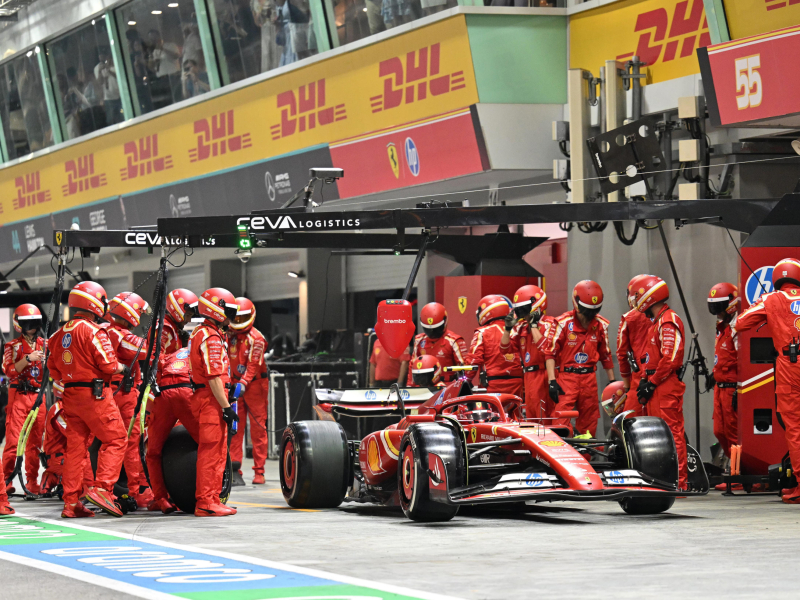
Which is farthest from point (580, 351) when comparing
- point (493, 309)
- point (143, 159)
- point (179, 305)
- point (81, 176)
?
point (81, 176)

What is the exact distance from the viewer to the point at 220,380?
11.5 metres

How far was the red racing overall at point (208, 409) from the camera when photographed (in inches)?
451

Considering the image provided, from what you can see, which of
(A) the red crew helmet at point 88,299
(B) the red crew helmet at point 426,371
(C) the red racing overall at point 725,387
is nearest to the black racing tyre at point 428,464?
(B) the red crew helmet at point 426,371

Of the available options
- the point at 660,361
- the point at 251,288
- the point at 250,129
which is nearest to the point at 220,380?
the point at 660,361

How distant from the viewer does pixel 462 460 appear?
33.1 feet

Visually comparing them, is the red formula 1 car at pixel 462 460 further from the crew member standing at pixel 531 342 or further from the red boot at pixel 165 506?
the crew member standing at pixel 531 342

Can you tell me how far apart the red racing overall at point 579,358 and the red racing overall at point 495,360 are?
1.06 m

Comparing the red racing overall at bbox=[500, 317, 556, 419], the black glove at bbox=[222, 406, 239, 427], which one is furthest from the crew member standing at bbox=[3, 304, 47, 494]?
the red racing overall at bbox=[500, 317, 556, 419]

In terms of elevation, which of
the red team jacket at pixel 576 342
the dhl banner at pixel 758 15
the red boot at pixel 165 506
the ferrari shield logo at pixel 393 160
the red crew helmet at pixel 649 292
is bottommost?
the red boot at pixel 165 506

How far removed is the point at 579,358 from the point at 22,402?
253 inches

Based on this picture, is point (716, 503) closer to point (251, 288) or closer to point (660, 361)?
point (660, 361)

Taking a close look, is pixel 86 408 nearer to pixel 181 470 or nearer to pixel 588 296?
pixel 181 470

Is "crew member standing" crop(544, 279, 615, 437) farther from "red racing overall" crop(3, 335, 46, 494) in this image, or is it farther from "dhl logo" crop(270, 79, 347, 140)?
"dhl logo" crop(270, 79, 347, 140)

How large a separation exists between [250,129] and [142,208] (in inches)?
175
